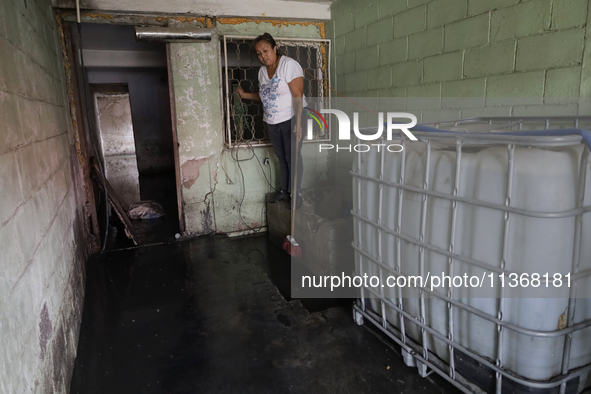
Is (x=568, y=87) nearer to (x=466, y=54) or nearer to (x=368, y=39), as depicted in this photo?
(x=466, y=54)

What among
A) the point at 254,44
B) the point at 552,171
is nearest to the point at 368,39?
the point at 254,44

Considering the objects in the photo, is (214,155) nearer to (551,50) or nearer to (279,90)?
(279,90)

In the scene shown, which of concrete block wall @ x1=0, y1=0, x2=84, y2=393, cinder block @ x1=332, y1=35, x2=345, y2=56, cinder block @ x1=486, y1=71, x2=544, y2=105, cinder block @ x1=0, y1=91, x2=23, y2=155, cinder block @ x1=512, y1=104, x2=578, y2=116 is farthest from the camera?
cinder block @ x1=332, y1=35, x2=345, y2=56

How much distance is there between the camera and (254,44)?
128 inches

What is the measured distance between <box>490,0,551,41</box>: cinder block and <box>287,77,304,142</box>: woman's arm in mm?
1464

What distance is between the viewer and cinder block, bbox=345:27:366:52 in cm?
337

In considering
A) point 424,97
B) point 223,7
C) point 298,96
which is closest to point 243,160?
point 298,96

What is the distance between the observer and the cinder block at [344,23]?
138 inches

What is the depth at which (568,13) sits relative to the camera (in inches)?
71.5

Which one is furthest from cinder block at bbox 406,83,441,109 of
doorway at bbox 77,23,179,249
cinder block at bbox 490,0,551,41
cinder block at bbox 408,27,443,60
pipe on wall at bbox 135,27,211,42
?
doorway at bbox 77,23,179,249

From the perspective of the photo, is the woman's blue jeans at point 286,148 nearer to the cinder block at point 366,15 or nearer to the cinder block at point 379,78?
the cinder block at point 379,78

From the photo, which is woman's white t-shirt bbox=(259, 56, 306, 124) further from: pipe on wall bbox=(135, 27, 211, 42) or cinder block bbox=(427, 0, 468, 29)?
cinder block bbox=(427, 0, 468, 29)

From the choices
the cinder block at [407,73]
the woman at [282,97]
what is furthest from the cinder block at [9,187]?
the cinder block at [407,73]

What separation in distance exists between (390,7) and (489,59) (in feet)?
3.47
